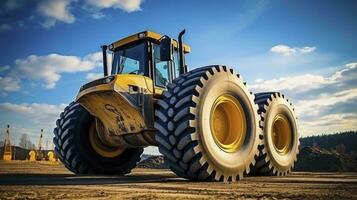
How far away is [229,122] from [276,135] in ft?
9.09

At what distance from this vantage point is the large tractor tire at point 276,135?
→ 22.8 feet

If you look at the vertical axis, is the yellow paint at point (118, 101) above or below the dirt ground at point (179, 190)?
above

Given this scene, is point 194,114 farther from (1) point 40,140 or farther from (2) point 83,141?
(1) point 40,140

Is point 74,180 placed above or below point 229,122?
below

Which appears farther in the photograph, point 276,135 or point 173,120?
point 276,135

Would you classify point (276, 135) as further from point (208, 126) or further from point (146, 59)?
point (208, 126)

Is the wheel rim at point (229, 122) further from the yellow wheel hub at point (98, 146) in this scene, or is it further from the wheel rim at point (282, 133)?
the yellow wheel hub at point (98, 146)

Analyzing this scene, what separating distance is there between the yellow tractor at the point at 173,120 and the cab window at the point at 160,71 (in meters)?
0.02

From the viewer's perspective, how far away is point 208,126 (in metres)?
5.06

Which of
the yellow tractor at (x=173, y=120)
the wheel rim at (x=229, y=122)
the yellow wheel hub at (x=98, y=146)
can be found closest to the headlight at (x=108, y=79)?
the yellow tractor at (x=173, y=120)

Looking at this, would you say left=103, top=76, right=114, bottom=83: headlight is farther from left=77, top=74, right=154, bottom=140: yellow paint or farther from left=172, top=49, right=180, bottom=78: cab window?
left=172, top=49, right=180, bottom=78: cab window

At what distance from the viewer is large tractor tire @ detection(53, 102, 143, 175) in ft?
23.7

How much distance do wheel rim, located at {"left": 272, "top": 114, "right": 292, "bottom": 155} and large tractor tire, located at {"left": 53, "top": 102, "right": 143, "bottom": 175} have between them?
138 inches

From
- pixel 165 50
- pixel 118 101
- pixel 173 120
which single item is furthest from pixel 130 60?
pixel 173 120
